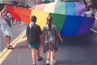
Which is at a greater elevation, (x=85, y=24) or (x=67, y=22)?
(x=67, y=22)

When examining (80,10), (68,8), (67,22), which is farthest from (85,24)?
(68,8)

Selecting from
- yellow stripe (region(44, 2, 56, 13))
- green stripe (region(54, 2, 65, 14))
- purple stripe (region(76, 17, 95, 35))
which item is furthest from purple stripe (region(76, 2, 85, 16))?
yellow stripe (region(44, 2, 56, 13))

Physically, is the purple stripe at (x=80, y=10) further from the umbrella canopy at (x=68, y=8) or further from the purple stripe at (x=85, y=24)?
the purple stripe at (x=85, y=24)

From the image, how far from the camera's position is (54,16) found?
5.35m

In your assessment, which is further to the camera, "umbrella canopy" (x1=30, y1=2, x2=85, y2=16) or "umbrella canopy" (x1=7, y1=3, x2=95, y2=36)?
"umbrella canopy" (x1=30, y1=2, x2=85, y2=16)

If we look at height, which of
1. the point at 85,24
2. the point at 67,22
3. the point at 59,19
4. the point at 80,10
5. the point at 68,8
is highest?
the point at 68,8

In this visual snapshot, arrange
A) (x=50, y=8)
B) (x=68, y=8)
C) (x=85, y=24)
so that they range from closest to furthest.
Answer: (x=85, y=24) < (x=68, y=8) < (x=50, y=8)

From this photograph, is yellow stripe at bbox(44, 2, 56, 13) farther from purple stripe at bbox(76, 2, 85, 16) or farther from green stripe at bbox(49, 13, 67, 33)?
purple stripe at bbox(76, 2, 85, 16)

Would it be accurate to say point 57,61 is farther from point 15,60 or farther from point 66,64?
point 15,60

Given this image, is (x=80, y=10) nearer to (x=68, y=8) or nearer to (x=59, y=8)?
(x=68, y=8)

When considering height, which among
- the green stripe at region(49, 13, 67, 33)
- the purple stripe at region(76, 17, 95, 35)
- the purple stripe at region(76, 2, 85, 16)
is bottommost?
the purple stripe at region(76, 17, 95, 35)

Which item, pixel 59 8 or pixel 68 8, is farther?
pixel 59 8

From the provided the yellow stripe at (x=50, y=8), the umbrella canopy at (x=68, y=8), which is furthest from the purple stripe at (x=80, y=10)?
the yellow stripe at (x=50, y=8)

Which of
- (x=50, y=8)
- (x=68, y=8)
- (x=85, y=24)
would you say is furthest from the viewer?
(x=50, y=8)
